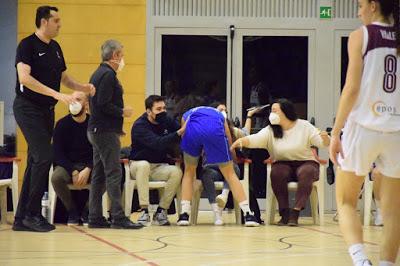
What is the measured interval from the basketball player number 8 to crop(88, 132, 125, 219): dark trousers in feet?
12.1

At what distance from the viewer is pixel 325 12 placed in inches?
425

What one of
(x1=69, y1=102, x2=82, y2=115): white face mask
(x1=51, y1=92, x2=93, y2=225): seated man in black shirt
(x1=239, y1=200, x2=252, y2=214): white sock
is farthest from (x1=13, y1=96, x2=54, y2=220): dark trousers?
(x1=239, y1=200, x2=252, y2=214): white sock

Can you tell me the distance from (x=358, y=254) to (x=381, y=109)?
0.66 m

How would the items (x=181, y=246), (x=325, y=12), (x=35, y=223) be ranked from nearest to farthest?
(x=181, y=246), (x=35, y=223), (x=325, y=12)

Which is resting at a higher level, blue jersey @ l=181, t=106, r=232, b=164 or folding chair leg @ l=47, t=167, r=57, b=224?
blue jersey @ l=181, t=106, r=232, b=164

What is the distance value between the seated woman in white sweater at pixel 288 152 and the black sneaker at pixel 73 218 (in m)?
1.66

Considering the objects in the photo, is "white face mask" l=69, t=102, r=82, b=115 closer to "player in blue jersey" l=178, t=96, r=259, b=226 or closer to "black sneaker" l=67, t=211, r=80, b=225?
"black sneaker" l=67, t=211, r=80, b=225

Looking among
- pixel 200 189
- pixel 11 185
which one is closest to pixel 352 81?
pixel 200 189

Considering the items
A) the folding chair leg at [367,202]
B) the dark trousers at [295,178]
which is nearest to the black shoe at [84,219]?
the dark trousers at [295,178]

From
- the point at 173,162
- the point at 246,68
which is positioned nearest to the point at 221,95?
the point at 246,68

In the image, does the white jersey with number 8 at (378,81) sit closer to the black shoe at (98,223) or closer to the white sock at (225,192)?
the black shoe at (98,223)

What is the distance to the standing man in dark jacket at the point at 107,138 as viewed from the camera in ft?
23.1

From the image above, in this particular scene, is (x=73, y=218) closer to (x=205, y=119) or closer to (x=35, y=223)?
(x=35, y=223)

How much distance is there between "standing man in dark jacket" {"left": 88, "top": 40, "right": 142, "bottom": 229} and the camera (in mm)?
7039
